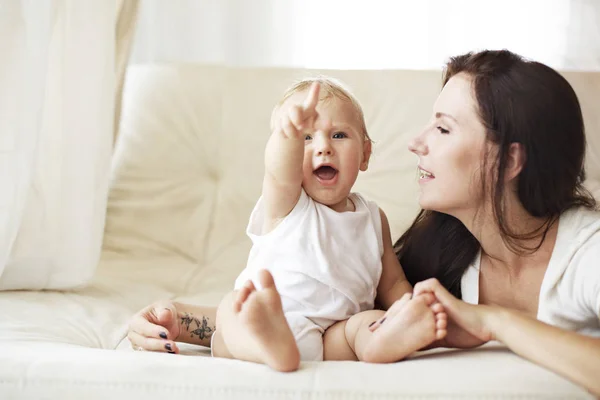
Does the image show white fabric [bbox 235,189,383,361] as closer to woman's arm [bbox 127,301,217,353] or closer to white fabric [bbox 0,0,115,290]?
woman's arm [bbox 127,301,217,353]

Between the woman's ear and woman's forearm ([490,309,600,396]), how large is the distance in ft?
0.91

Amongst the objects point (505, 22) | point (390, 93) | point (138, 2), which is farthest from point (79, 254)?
point (505, 22)

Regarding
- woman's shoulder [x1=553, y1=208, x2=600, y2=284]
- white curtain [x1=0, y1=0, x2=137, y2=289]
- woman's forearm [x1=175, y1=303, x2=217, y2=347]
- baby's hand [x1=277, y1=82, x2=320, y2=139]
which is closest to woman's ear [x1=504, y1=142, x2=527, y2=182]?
woman's shoulder [x1=553, y1=208, x2=600, y2=284]

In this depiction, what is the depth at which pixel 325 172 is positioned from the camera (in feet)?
4.18

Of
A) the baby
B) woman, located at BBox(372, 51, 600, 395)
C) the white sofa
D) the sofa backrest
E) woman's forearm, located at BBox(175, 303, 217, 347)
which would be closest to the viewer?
the baby

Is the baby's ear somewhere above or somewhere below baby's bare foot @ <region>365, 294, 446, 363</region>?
above

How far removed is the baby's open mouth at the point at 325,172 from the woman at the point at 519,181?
143mm

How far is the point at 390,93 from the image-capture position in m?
1.89

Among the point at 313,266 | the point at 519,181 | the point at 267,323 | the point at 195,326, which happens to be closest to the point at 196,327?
the point at 195,326

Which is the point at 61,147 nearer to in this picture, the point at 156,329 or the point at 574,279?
the point at 156,329

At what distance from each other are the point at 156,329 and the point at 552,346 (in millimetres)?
612

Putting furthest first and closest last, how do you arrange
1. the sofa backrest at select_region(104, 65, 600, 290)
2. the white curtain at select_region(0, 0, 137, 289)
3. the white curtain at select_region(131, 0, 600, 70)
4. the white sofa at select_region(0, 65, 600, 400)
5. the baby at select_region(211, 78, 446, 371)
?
the white curtain at select_region(131, 0, 600, 70) → the sofa backrest at select_region(104, 65, 600, 290) → the white sofa at select_region(0, 65, 600, 400) → the white curtain at select_region(0, 0, 137, 289) → the baby at select_region(211, 78, 446, 371)

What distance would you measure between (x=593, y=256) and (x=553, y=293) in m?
0.09

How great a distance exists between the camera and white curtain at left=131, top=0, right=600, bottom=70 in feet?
7.40
